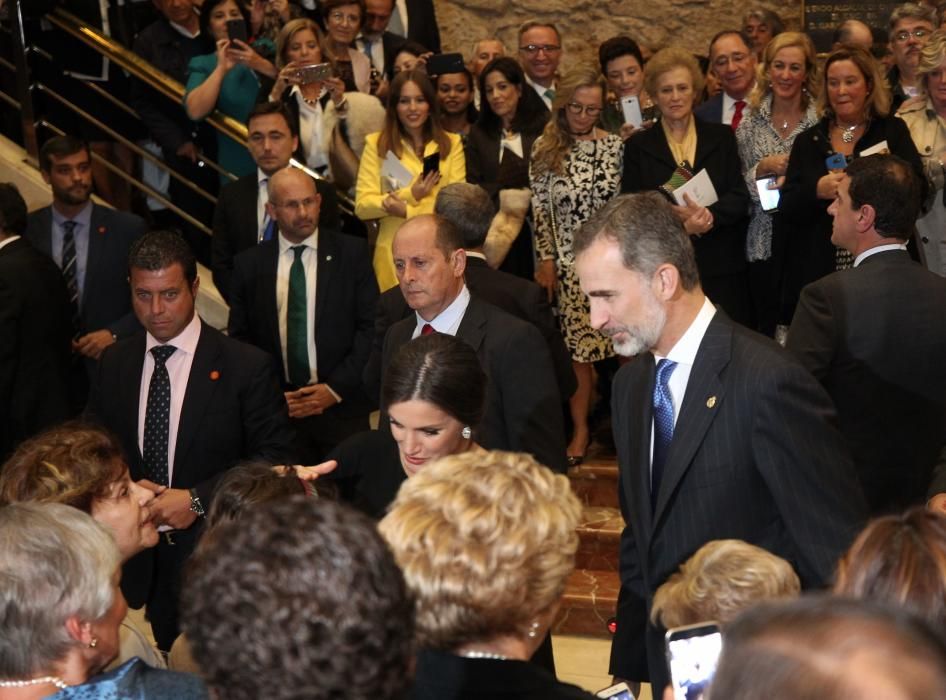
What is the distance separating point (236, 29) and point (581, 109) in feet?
6.38

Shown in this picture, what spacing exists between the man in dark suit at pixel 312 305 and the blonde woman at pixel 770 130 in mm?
1845

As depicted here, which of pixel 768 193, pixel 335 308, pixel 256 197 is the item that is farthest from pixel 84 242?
pixel 768 193

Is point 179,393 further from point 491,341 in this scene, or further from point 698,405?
point 698,405

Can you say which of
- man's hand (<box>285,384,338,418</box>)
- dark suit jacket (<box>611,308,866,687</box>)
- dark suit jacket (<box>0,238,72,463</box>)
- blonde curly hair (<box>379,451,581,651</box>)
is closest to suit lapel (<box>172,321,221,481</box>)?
man's hand (<box>285,384,338,418</box>)

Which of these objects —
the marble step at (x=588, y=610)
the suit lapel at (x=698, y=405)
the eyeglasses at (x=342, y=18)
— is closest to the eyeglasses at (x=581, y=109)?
the eyeglasses at (x=342, y=18)

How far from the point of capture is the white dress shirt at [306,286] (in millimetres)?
5867

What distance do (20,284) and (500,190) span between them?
234 centimetres

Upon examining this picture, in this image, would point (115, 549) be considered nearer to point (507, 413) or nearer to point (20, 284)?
point (507, 413)

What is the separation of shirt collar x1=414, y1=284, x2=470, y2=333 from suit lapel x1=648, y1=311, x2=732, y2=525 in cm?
130

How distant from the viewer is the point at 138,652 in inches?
116

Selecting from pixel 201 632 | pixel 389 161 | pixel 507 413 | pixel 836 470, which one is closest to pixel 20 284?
pixel 389 161

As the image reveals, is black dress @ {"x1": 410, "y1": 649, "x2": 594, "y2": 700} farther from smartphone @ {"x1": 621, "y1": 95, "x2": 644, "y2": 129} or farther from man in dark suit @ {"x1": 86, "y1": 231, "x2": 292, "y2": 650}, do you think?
smartphone @ {"x1": 621, "y1": 95, "x2": 644, "y2": 129}

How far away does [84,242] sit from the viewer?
20.8 feet

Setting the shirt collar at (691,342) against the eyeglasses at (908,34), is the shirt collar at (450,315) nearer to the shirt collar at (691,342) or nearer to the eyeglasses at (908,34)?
the shirt collar at (691,342)
